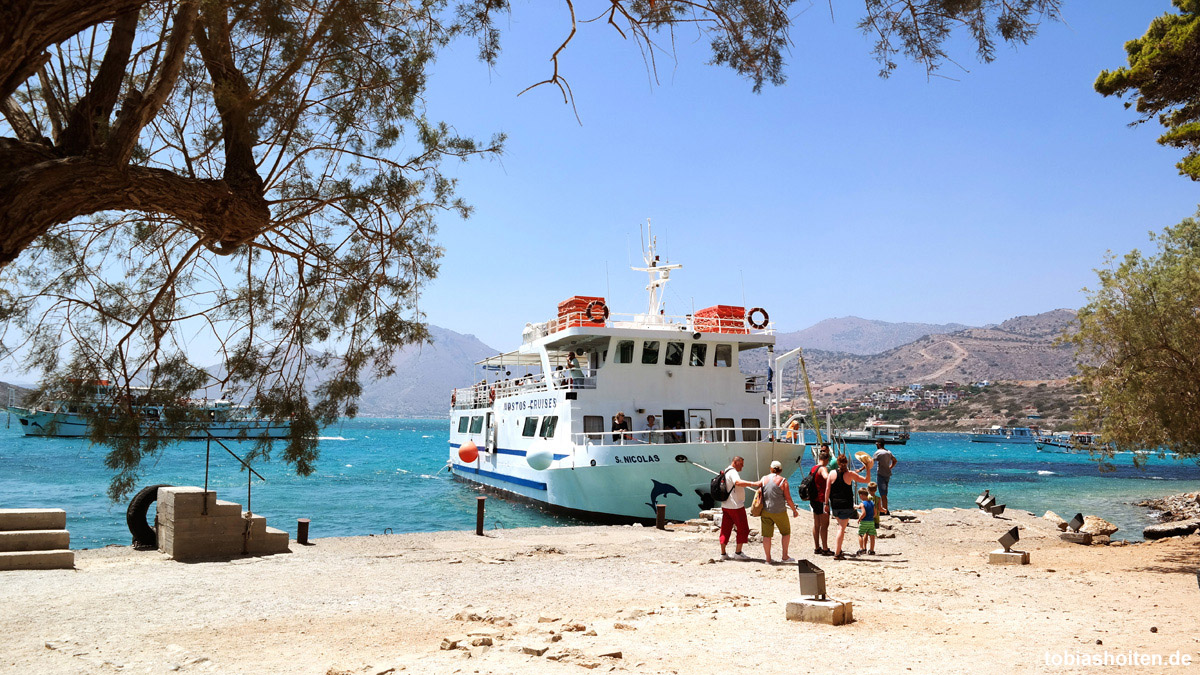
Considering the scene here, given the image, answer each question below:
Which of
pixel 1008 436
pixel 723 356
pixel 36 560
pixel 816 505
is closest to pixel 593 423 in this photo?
pixel 723 356

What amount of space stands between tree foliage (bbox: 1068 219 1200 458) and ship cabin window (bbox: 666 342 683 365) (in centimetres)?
1085

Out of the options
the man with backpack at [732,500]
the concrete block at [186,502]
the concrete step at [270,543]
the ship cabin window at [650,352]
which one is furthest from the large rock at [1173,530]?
the concrete block at [186,502]

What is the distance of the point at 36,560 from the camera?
34.9ft

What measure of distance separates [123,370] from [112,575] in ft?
19.7

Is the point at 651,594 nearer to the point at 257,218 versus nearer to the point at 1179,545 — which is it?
the point at 257,218

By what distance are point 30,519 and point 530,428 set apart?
49.4 ft

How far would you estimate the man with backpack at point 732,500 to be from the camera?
458 inches

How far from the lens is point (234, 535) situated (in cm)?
1194

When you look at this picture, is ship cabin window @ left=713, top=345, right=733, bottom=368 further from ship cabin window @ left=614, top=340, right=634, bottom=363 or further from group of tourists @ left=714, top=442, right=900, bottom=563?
group of tourists @ left=714, top=442, right=900, bottom=563

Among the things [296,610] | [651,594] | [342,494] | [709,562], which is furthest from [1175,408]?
[342,494]

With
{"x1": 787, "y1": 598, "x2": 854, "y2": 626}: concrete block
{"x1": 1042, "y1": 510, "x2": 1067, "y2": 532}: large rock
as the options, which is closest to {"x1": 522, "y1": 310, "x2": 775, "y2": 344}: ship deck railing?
{"x1": 1042, "y1": 510, "x2": 1067, "y2": 532}: large rock

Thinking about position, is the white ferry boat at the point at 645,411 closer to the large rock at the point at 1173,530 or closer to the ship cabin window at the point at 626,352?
the ship cabin window at the point at 626,352

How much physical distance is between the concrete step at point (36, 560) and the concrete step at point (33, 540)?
12 centimetres

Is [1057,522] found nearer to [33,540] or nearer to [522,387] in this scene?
[522,387]
